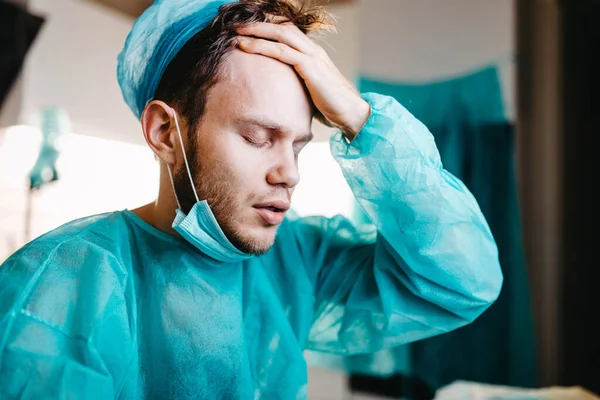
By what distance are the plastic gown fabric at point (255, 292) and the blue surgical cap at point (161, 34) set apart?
0.18 meters

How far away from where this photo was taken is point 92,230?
1.91 feet

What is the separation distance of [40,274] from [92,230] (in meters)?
0.09

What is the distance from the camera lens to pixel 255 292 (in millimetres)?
692

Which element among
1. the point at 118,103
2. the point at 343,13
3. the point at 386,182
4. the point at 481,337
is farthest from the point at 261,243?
the point at 481,337

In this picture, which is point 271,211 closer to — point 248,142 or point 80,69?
point 248,142

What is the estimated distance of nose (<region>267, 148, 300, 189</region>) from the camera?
0.59 m

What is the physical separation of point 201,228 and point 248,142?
120 mm

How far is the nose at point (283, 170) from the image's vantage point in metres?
0.59

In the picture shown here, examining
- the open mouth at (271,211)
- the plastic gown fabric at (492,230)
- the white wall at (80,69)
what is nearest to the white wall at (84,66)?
the white wall at (80,69)

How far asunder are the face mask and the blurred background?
95mm

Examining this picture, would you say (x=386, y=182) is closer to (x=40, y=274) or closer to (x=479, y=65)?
(x=40, y=274)

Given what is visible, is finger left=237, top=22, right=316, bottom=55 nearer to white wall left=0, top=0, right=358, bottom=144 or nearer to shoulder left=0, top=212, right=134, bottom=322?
white wall left=0, top=0, right=358, bottom=144

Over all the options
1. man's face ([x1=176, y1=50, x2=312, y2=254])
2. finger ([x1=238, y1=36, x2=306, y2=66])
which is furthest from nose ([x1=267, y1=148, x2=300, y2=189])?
finger ([x1=238, y1=36, x2=306, y2=66])

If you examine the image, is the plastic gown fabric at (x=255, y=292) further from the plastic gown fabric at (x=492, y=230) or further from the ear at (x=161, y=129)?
the plastic gown fabric at (x=492, y=230)
